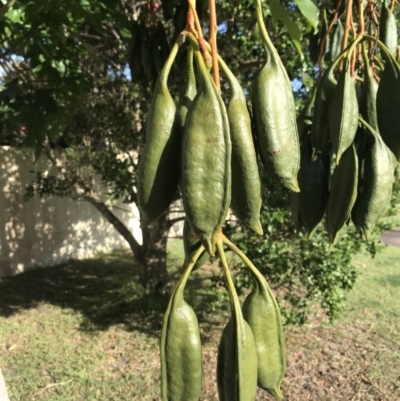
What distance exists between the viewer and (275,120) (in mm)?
694

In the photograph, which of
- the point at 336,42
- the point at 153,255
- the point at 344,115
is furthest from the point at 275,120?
the point at 153,255

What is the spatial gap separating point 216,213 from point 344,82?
14.4 inches

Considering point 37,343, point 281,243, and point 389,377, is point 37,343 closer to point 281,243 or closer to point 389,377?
point 281,243

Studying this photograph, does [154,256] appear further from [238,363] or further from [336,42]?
[238,363]

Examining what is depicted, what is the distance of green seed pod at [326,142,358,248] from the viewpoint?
0.87 m

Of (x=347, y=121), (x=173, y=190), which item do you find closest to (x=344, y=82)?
(x=347, y=121)

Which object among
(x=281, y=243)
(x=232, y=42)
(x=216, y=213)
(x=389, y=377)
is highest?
(x=232, y=42)

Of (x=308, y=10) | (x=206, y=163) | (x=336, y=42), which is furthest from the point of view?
(x=336, y=42)

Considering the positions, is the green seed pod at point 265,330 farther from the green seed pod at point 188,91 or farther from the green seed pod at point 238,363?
the green seed pod at point 188,91

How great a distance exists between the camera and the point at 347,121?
829mm

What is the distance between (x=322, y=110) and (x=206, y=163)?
39 centimetres

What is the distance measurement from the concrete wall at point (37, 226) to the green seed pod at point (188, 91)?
5839 millimetres

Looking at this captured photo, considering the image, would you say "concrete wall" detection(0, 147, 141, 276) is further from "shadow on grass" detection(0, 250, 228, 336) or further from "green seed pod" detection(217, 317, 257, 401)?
"green seed pod" detection(217, 317, 257, 401)

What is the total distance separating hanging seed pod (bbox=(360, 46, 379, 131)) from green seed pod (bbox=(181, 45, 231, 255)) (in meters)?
0.39
